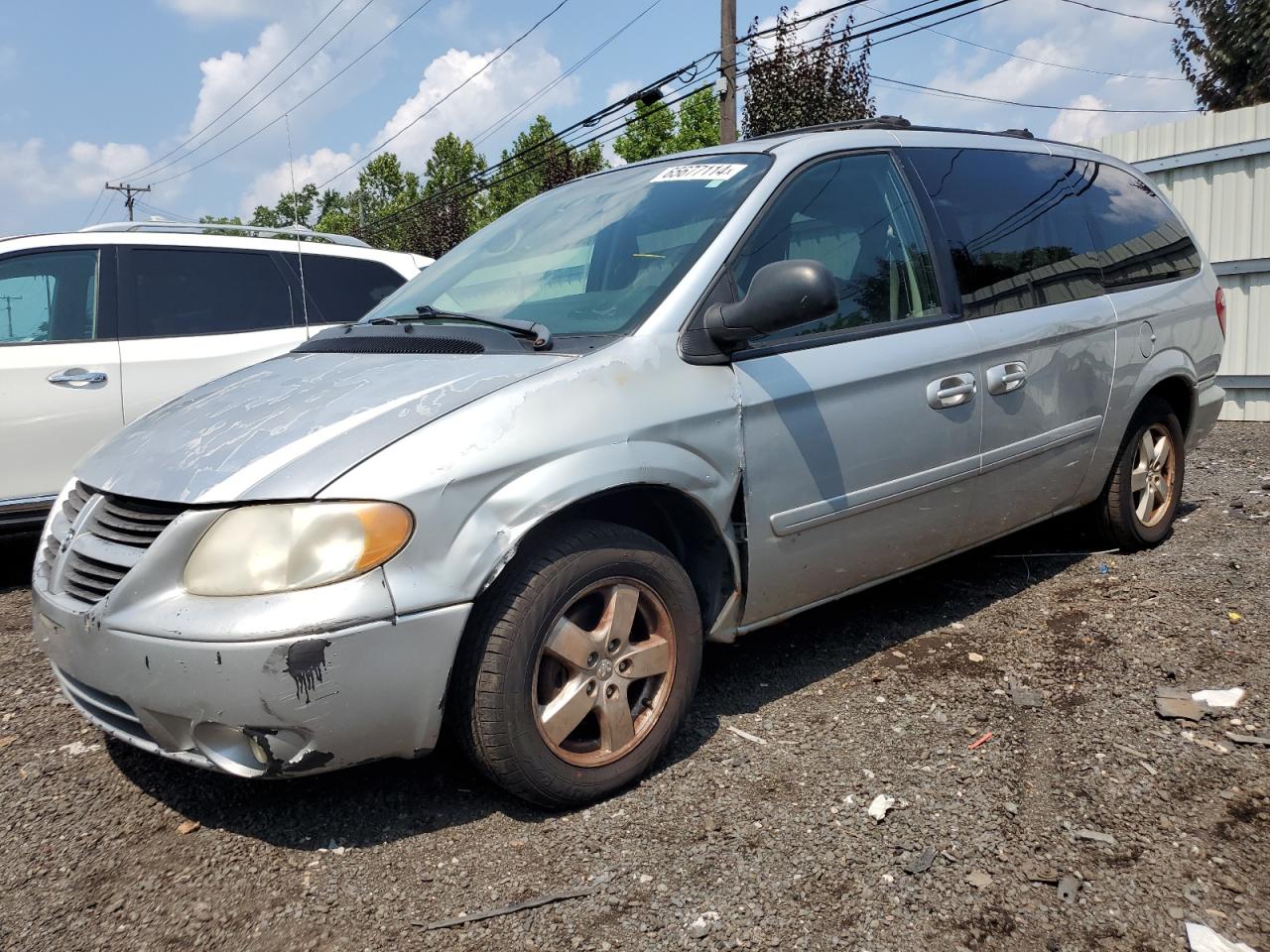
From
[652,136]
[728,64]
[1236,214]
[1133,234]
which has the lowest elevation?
[1133,234]

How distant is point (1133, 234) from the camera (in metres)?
4.64

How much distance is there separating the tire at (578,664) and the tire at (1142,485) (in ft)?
8.71

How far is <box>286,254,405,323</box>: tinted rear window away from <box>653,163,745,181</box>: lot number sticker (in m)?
3.07

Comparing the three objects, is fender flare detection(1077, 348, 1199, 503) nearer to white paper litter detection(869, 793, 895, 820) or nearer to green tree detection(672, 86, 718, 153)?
white paper litter detection(869, 793, 895, 820)

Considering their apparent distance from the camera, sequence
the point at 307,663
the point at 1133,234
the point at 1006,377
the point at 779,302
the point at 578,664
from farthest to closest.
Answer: the point at 1133,234, the point at 1006,377, the point at 779,302, the point at 578,664, the point at 307,663

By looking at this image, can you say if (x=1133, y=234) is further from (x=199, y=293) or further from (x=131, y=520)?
(x=199, y=293)

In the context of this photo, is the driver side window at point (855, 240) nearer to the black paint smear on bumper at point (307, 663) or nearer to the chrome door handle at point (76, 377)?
the black paint smear on bumper at point (307, 663)

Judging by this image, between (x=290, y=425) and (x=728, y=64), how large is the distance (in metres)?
14.9

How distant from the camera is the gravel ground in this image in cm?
226

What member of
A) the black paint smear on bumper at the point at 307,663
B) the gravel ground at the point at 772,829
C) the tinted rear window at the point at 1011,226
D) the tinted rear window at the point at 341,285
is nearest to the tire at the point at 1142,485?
the tinted rear window at the point at 1011,226

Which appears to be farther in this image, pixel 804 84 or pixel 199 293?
pixel 804 84

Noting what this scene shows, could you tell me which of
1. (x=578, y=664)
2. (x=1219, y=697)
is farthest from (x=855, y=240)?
(x=1219, y=697)

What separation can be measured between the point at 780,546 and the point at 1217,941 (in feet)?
A: 4.81

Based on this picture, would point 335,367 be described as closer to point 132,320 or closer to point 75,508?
point 75,508
